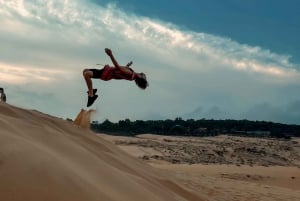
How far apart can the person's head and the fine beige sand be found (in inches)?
142

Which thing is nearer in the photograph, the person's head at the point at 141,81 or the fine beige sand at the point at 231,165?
the person's head at the point at 141,81

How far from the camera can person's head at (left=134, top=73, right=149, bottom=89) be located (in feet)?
23.4

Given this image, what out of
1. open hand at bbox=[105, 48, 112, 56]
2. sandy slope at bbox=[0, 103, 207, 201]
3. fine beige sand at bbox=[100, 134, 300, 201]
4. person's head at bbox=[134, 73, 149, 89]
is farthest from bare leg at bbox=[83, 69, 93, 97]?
fine beige sand at bbox=[100, 134, 300, 201]

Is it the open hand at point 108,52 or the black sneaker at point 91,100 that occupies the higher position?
the open hand at point 108,52

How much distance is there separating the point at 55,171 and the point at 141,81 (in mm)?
3367

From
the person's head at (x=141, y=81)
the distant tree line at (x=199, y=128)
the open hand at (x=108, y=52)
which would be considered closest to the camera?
the open hand at (x=108, y=52)

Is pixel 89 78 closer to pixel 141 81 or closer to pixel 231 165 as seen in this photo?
pixel 141 81

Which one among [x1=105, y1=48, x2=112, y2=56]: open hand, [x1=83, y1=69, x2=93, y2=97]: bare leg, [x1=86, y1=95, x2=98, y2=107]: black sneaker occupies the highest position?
[x1=105, y1=48, x2=112, y2=56]: open hand

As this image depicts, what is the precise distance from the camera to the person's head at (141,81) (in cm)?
713

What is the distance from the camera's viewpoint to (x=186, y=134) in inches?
1545

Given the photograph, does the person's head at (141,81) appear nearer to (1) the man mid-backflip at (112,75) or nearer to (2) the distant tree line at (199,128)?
(1) the man mid-backflip at (112,75)

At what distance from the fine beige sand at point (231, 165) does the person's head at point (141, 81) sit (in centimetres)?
361

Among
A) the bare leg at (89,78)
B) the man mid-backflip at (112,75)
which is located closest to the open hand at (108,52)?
the man mid-backflip at (112,75)

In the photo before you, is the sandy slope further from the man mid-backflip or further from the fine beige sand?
the fine beige sand
